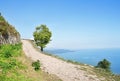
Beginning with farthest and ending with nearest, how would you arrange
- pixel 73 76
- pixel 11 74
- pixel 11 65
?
pixel 73 76 < pixel 11 65 < pixel 11 74

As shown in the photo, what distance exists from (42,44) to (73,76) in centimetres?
6194

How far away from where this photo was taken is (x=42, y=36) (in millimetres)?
91188

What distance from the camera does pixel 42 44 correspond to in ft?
303

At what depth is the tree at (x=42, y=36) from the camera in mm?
91756

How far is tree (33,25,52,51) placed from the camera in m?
91.8

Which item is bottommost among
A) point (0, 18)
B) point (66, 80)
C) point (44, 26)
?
point (66, 80)

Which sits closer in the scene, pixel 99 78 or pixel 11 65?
pixel 11 65

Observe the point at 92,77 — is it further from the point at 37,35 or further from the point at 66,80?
the point at 37,35

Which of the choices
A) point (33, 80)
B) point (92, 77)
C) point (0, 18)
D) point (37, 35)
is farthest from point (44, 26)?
point (33, 80)

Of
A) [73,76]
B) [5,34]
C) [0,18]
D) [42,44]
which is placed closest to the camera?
[73,76]

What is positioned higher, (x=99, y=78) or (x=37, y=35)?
(x=37, y=35)

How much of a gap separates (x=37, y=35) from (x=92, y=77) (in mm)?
62473

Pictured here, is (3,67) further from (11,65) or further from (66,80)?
(66,80)

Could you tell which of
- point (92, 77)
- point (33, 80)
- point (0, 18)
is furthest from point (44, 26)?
point (33, 80)
